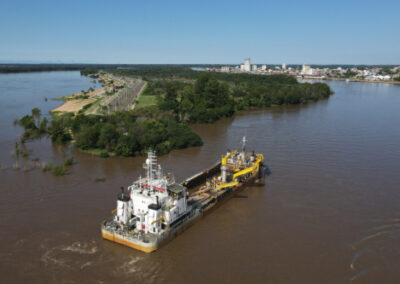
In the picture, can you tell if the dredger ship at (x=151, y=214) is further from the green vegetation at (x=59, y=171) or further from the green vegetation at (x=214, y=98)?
the green vegetation at (x=214, y=98)

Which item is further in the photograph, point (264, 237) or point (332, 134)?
point (332, 134)

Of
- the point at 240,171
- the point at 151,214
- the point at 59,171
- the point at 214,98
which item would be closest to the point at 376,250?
the point at 240,171

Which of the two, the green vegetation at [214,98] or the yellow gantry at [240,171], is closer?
the yellow gantry at [240,171]

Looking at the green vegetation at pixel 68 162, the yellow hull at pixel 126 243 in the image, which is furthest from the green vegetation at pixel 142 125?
the yellow hull at pixel 126 243

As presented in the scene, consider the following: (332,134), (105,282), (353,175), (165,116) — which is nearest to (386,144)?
A: (332,134)

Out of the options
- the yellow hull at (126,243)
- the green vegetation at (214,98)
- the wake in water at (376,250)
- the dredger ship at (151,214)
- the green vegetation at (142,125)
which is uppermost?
the green vegetation at (214,98)

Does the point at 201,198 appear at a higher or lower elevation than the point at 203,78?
lower

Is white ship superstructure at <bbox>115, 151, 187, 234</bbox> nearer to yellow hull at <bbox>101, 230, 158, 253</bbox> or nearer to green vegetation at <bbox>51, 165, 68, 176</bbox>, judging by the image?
yellow hull at <bbox>101, 230, 158, 253</bbox>

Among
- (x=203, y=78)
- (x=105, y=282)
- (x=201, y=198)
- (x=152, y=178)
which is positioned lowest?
(x=105, y=282)

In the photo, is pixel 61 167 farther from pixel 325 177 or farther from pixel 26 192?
pixel 325 177
